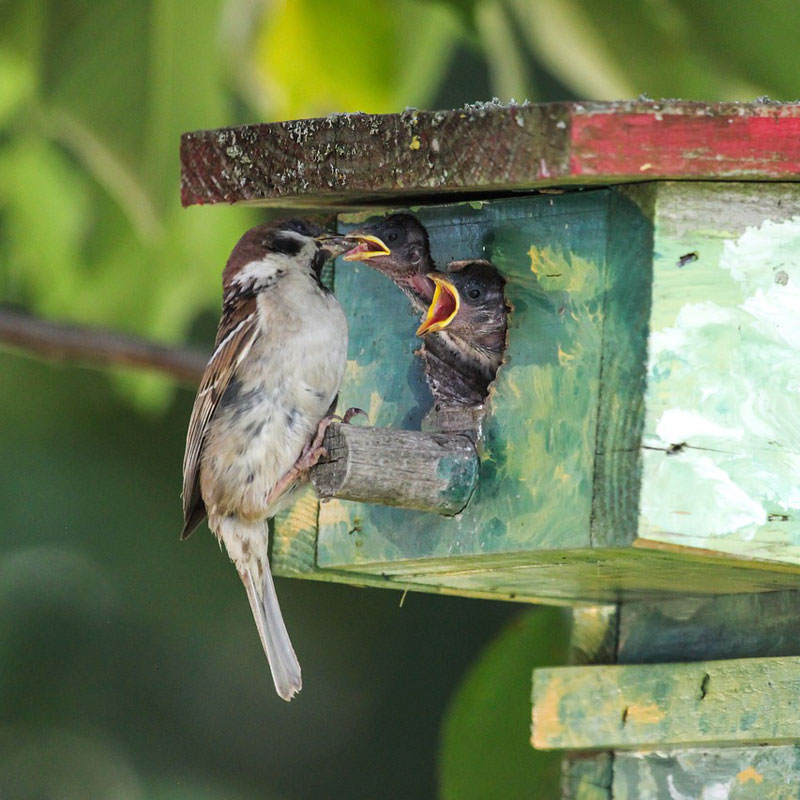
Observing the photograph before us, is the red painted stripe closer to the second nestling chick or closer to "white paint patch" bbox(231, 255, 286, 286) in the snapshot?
the second nestling chick

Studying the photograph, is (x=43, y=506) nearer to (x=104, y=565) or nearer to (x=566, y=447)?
(x=104, y=565)

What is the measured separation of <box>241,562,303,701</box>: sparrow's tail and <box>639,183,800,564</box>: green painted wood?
1.02m

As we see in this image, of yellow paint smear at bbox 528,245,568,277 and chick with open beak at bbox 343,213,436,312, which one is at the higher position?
chick with open beak at bbox 343,213,436,312

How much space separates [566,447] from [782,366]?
343 mm

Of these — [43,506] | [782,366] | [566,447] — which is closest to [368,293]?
[566,447]

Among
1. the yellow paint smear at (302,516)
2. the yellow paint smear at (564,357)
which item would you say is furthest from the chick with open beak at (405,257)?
the yellow paint smear at (302,516)

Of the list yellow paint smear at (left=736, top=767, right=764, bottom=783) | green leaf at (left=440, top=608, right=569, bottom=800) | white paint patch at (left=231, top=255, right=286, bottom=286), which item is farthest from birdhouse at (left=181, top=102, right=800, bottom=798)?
green leaf at (left=440, top=608, right=569, bottom=800)

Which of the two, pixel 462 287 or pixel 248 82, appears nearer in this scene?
pixel 462 287

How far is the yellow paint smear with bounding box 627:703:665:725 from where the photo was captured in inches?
126

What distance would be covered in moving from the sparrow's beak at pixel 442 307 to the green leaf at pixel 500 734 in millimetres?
1024

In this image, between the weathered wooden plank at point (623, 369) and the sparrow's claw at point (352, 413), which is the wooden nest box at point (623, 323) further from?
the sparrow's claw at point (352, 413)

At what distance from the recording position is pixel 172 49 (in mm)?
3520

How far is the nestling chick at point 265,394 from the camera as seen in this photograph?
3.23m

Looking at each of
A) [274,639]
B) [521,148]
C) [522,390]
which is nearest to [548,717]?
[274,639]
